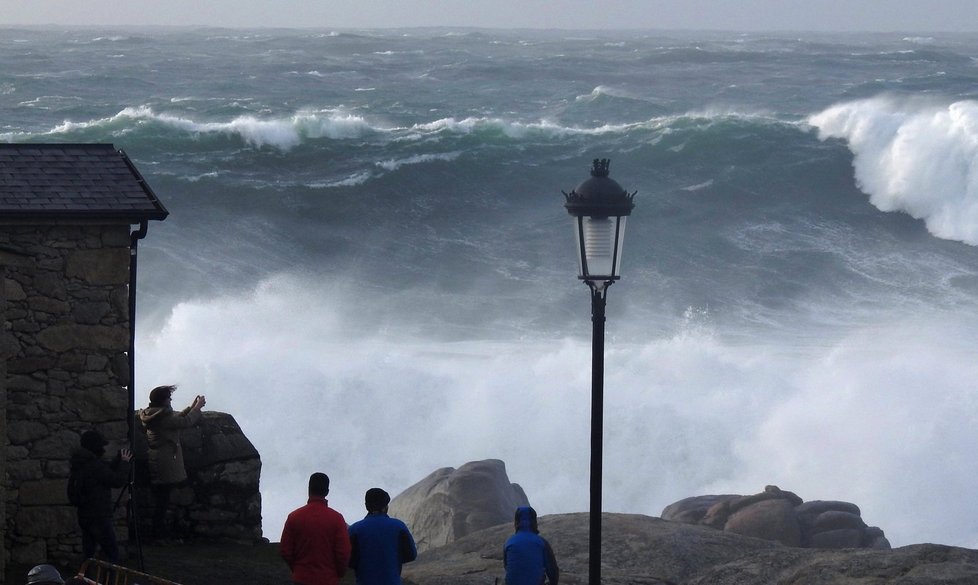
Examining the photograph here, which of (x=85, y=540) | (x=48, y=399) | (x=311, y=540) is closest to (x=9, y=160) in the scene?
(x=48, y=399)

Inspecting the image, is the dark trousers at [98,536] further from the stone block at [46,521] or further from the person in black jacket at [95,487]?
the stone block at [46,521]

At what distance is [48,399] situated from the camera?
961 centimetres

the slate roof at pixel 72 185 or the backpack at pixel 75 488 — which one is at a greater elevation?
the slate roof at pixel 72 185

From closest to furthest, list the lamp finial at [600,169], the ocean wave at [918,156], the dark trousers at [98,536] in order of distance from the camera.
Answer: the lamp finial at [600,169] → the dark trousers at [98,536] → the ocean wave at [918,156]

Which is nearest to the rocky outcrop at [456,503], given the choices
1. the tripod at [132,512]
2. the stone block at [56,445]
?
the tripod at [132,512]

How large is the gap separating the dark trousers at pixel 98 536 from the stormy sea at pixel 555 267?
7475 mm

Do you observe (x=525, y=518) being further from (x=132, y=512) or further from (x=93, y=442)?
(x=132, y=512)

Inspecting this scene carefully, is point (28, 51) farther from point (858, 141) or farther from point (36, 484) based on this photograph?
point (36, 484)

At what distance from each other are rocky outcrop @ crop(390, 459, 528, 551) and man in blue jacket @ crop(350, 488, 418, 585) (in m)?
5.90

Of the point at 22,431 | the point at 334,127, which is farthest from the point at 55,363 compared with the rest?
the point at 334,127

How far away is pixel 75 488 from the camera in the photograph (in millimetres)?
8719

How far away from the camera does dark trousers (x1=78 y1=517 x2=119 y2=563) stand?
29.0 feet

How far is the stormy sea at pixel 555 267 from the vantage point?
19.3 m

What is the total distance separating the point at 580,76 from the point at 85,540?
44.5 m
